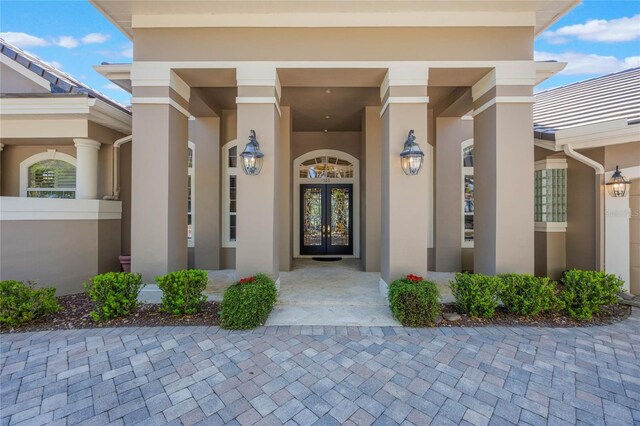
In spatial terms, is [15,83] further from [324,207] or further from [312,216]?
[324,207]

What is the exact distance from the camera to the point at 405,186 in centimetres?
442

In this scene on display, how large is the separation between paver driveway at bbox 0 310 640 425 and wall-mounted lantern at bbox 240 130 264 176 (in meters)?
2.44

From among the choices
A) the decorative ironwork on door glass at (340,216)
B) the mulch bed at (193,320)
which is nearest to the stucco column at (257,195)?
the mulch bed at (193,320)

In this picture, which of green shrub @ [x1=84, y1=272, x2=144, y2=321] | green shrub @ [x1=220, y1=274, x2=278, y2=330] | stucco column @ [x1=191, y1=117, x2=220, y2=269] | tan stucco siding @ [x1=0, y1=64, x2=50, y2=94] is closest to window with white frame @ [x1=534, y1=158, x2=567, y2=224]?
green shrub @ [x1=220, y1=274, x2=278, y2=330]

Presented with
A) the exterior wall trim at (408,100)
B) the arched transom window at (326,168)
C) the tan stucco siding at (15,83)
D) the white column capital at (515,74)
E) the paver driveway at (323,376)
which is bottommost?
the paver driveway at (323,376)

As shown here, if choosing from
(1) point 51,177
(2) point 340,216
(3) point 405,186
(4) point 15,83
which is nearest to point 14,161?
(1) point 51,177

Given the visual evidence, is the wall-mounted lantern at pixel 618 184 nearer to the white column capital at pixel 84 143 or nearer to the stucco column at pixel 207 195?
the stucco column at pixel 207 195

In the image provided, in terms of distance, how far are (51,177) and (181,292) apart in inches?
215

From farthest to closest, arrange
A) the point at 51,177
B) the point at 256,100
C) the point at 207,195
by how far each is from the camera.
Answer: the point at 207,195 → the point at 51,177 → the point at 256,100

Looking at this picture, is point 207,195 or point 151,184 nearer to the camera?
point 151,184

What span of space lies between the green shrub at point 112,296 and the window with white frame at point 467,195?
22.9 ft

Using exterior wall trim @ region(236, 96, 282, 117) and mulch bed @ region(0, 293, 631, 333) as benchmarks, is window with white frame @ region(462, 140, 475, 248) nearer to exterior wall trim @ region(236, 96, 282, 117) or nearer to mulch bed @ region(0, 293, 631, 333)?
mulch bed @ region(0, 293, 631, 333)

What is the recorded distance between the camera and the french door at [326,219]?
841cm

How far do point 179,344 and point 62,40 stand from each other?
9.98 metres
